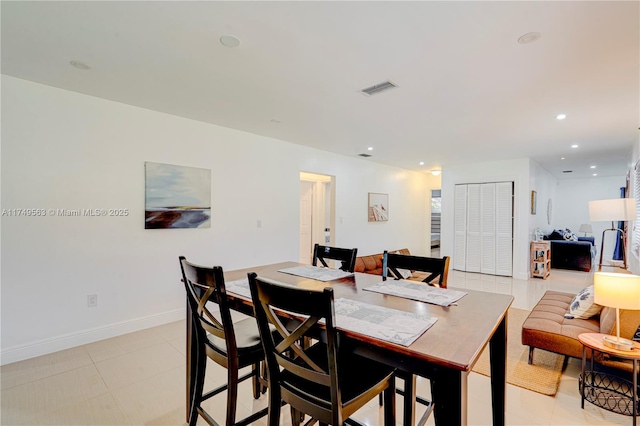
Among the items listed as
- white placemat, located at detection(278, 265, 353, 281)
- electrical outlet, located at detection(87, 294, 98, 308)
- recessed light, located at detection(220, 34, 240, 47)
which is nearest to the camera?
recessed light, located at detection(220, 34, 240, 47)

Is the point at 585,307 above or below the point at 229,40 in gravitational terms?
below

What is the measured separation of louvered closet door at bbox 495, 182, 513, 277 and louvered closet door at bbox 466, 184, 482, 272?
372 millimetres

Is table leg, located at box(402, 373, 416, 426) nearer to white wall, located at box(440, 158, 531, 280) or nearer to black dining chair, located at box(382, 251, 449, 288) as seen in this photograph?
black dining chair, located at box(382, 251, 449, 288)

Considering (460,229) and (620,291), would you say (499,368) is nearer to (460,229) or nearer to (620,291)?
(620,291)

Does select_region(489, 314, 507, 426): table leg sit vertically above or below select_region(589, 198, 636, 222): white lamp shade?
below

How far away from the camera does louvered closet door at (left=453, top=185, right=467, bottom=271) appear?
6934mm

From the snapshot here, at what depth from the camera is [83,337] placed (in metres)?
3.00

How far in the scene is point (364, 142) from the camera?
4875 mm

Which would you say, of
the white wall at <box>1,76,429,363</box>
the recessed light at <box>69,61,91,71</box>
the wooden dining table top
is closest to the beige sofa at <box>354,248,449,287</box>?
the white wall at <box>1,76,429,363</box>

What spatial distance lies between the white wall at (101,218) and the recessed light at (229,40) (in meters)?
1.82

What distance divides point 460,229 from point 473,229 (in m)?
0.28

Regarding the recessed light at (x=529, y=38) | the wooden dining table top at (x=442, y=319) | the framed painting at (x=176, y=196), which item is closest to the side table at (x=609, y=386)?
the wooden dining table top at (x=442, y=319)

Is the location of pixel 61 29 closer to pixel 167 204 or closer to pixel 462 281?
pixel 167 204

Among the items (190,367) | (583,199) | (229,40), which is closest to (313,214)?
(229,40)
